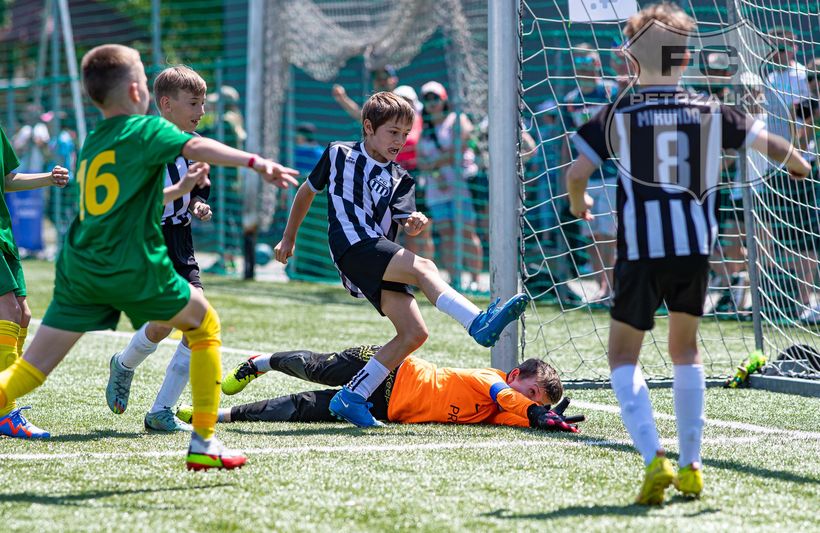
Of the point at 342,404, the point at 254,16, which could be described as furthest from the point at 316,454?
the point at 254,16

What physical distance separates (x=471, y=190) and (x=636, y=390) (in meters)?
8.76

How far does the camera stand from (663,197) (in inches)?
142

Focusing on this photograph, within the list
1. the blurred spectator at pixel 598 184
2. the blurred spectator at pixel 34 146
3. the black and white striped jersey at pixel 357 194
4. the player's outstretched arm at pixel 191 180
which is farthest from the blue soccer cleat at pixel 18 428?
the blurred spectator at pixel 34 146

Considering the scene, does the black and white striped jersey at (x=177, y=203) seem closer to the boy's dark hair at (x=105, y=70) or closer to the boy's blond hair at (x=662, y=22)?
the boy's dark hair at (x=105, y=70)

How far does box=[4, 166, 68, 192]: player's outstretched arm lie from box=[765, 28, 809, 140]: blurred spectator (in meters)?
4.00

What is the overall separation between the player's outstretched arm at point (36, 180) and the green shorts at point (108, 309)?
43.2 inches

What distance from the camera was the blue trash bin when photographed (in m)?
17.2

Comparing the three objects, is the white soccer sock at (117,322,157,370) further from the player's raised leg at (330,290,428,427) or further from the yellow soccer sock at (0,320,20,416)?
the player's raised leg at (330,290,428,427)

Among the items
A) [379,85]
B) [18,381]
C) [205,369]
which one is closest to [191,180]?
[205,369]

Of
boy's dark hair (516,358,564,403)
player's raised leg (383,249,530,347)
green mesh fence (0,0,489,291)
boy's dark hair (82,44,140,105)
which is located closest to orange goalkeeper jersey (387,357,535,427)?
boy's dark hair (516,358,564,403)

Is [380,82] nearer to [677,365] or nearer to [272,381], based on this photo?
[272,381]

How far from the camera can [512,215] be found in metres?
5.79

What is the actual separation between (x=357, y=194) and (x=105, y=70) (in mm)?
1612

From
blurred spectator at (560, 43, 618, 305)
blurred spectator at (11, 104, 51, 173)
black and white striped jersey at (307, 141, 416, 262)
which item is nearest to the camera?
black and white striped jersey at (307, 141, 416, 262)
